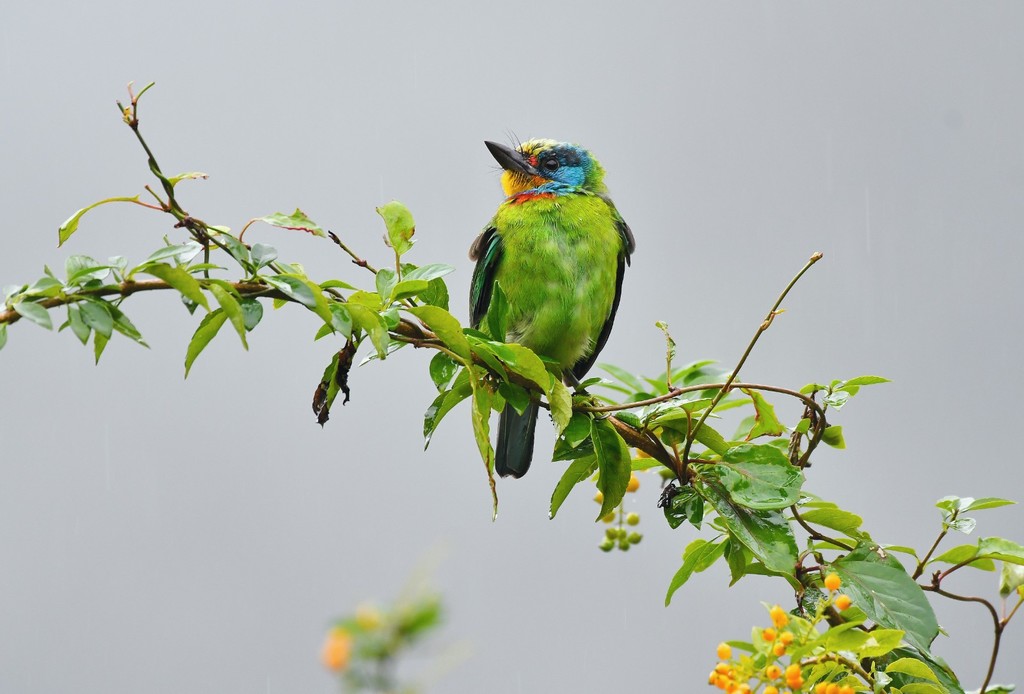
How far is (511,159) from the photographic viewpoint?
8.89 feet

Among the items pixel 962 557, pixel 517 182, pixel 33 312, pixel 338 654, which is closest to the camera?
pixel 338 654

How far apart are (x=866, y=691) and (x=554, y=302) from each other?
1263 mm

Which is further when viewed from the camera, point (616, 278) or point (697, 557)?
point (616, 278)

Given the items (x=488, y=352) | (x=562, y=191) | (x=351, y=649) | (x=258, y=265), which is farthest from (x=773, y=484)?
(x=562, y=191)

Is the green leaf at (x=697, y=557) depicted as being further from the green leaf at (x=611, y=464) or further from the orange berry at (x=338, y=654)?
the orange berry at (x=338, y=654)

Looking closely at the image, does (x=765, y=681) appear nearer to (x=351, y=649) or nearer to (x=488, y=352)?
(x=488, y=352)

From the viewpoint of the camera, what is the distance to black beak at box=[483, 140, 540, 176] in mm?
2703

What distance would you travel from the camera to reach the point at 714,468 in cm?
135

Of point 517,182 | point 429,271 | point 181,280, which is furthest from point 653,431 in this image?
point 517,182

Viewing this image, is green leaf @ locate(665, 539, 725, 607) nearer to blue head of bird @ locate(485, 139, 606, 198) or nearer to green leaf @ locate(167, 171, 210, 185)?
green leaf @ locate(167, 171, 210, 185)

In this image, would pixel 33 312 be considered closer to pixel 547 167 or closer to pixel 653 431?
pixel 653 431

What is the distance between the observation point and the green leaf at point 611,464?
138cm

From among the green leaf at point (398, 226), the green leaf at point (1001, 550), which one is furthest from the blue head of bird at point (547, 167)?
the green leaf at point (1001, 550)

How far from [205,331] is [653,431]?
0.65m
